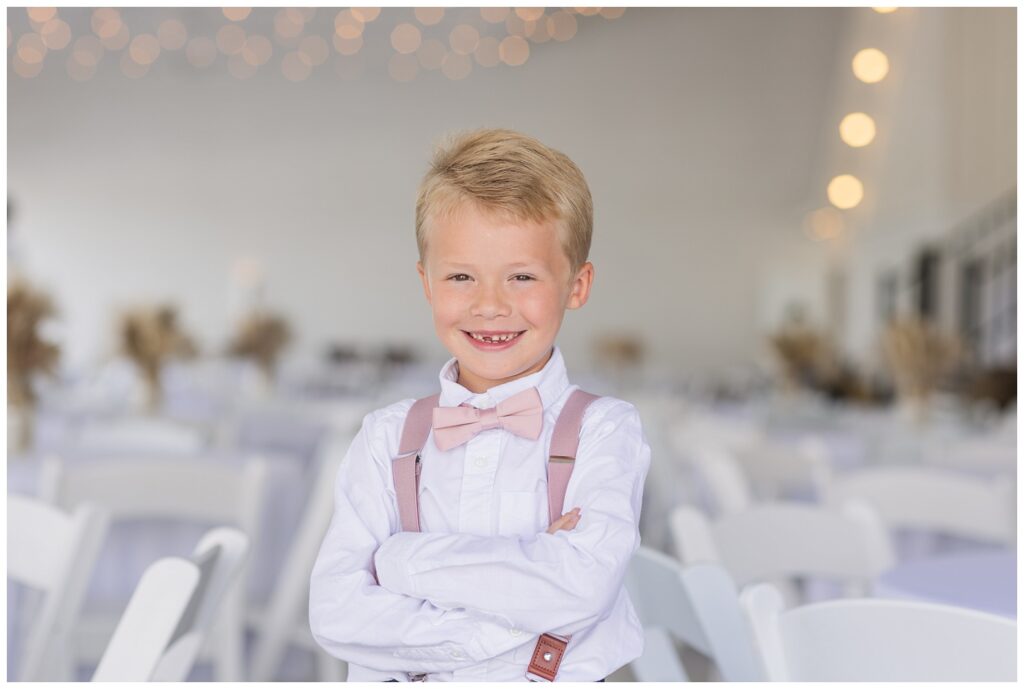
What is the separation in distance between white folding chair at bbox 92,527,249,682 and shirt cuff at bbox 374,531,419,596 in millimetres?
227

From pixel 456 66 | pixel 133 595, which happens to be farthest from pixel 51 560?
pixel 456 66

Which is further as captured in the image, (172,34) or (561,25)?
(561,25)

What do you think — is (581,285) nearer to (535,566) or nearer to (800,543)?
(535,566)

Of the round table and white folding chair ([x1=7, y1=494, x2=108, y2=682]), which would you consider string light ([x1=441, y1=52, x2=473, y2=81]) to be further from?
white folding chair ([x1=7, y1=494, x2=108, y2=682])

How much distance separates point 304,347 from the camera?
1411 centimetres

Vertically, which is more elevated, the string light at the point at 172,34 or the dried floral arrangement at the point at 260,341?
the string light at the point at 172,34

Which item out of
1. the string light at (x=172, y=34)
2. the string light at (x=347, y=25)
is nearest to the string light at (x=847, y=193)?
the string light at (x=347, y=25)

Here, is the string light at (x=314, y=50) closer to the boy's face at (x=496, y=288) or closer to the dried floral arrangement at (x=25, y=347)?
the dried floral arrangement at (x=25, y=347)

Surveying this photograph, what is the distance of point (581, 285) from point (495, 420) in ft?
0.47

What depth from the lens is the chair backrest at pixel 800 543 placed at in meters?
1.77

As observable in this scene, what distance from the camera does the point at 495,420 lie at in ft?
2.96

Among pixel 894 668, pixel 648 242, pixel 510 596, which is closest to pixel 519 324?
pixel 510 596

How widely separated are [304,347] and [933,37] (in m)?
8.51

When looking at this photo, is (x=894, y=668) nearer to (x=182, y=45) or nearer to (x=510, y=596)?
(x=510, y=596)
